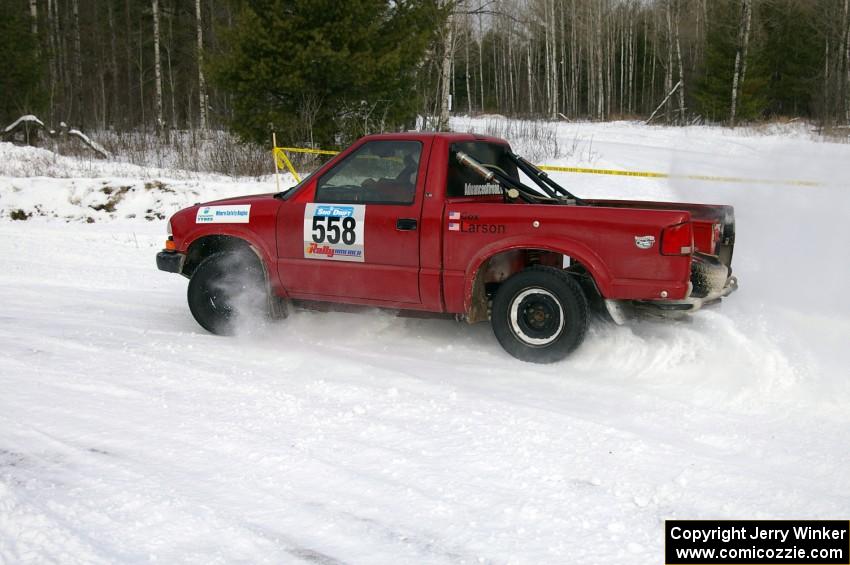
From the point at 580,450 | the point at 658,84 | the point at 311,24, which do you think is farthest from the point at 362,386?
the point at 658,84

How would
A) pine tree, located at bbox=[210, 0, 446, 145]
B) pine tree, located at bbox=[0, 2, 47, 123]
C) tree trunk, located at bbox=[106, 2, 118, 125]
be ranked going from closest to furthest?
pine tree, located at bbox=[210, 0, 446, 145] < pine tree, located at bbox=[0, 2, 47, 123] < tree trunk, located at bbox=[106, 2, 118, 125]

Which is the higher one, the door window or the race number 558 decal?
the door window

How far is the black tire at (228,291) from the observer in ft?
21.0

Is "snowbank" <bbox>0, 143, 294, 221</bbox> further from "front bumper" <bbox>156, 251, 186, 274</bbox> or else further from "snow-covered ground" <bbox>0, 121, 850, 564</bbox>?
"front bumper" <bbox>156, 251, 186, 274</bbox>

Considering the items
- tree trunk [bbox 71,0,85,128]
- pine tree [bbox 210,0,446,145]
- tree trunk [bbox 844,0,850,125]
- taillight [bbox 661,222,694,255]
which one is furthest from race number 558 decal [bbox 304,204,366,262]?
tree trunk [bbox 71,0,85,128]

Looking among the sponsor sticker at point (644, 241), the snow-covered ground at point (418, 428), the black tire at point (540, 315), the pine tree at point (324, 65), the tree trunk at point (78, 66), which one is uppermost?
the tree trunk at point (78, 66)

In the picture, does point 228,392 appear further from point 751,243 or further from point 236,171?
point 236,171

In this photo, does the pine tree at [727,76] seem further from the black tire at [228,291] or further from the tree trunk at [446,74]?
the black tire at [228,291]

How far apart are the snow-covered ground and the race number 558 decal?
79cm

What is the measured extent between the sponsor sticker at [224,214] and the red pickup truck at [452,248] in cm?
1

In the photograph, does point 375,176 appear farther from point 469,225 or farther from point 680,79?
point 680,79

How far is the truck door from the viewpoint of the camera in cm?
574

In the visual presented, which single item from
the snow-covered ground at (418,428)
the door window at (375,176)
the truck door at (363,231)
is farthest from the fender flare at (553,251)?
the door window at (375,176)

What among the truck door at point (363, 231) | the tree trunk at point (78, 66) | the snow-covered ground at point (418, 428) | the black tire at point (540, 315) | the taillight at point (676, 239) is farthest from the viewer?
the tree trunk at point (78, 66)
